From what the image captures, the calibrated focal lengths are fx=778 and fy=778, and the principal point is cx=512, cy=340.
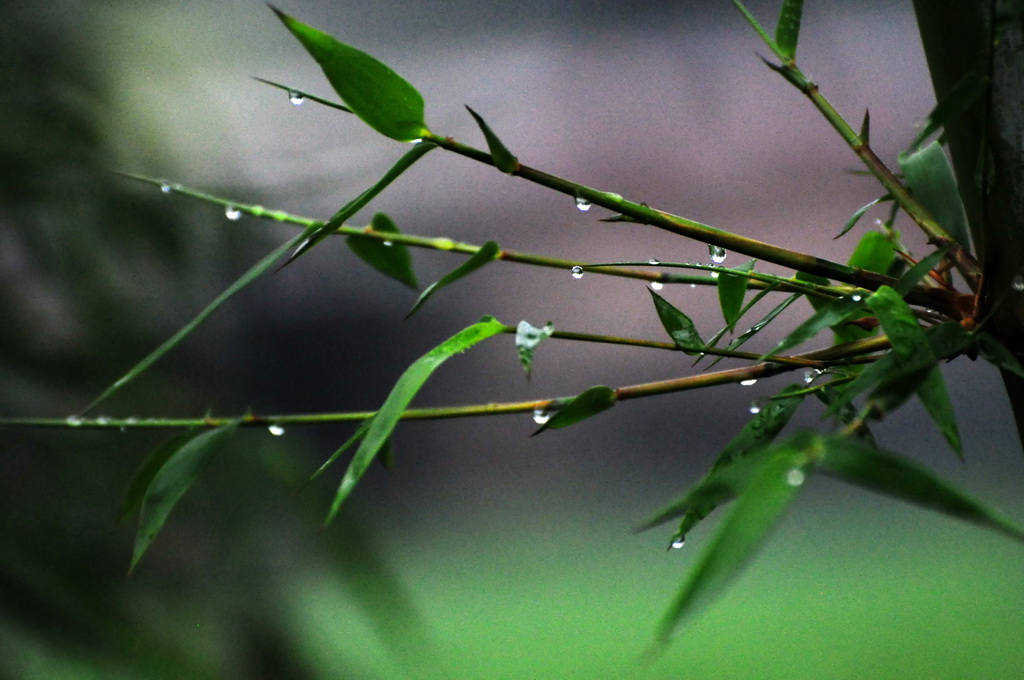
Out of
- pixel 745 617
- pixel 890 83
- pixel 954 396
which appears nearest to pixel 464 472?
pixel 745 617

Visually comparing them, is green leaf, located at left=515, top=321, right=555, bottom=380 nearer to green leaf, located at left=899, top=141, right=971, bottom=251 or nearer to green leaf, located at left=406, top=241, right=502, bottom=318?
green leaf, located at left=406, top=241, right=502, bottom=318

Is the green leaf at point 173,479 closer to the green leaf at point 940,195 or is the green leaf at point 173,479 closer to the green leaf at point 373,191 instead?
the green leaf at point 373,191

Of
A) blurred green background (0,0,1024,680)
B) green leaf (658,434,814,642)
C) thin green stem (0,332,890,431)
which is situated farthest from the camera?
blurred green background (0,0,1024,680)

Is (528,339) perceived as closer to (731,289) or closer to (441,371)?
(731,289)

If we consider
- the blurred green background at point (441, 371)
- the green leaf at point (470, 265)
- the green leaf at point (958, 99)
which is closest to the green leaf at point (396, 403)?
the green leaf at point (470, 265)

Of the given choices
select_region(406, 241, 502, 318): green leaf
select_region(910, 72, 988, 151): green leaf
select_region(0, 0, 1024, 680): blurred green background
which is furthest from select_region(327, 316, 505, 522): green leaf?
select_region(0, 0, 1024, 680): blurred green background

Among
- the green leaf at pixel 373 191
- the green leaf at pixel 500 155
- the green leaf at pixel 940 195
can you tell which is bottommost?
the green leaf at pixel 940 195
